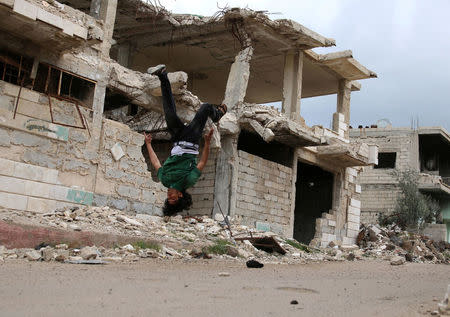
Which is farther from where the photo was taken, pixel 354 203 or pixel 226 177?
pixel 354 203

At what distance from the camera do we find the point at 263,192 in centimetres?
1655

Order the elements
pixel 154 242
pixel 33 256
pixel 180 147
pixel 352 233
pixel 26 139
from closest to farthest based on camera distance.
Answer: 1. pixel 180 147
2. pixel 33 256
3. pixel 154 242
4. pixel 26 139
5. pixel 352 233

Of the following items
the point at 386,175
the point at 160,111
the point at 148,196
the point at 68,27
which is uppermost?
the point at 386,175

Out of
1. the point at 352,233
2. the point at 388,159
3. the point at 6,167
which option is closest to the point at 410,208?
the point at 388,159

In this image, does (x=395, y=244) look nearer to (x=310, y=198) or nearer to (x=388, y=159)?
(x=310, y=198)

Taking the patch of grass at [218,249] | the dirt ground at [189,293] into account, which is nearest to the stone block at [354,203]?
the patch of grass at [218,249]

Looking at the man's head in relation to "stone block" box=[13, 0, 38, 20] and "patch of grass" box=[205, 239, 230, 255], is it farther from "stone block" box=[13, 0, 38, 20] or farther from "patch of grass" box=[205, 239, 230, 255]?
"stone block" box=[13, 0, 38, 20]

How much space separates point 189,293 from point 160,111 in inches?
381

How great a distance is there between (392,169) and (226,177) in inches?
647

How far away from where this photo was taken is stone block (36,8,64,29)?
10.3m

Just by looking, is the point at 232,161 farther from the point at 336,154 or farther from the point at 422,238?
the point at 422,238

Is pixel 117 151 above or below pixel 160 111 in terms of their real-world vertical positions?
below

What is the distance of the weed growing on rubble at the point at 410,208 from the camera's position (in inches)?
1061

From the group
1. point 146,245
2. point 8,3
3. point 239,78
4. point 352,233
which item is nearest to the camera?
point 146,245
